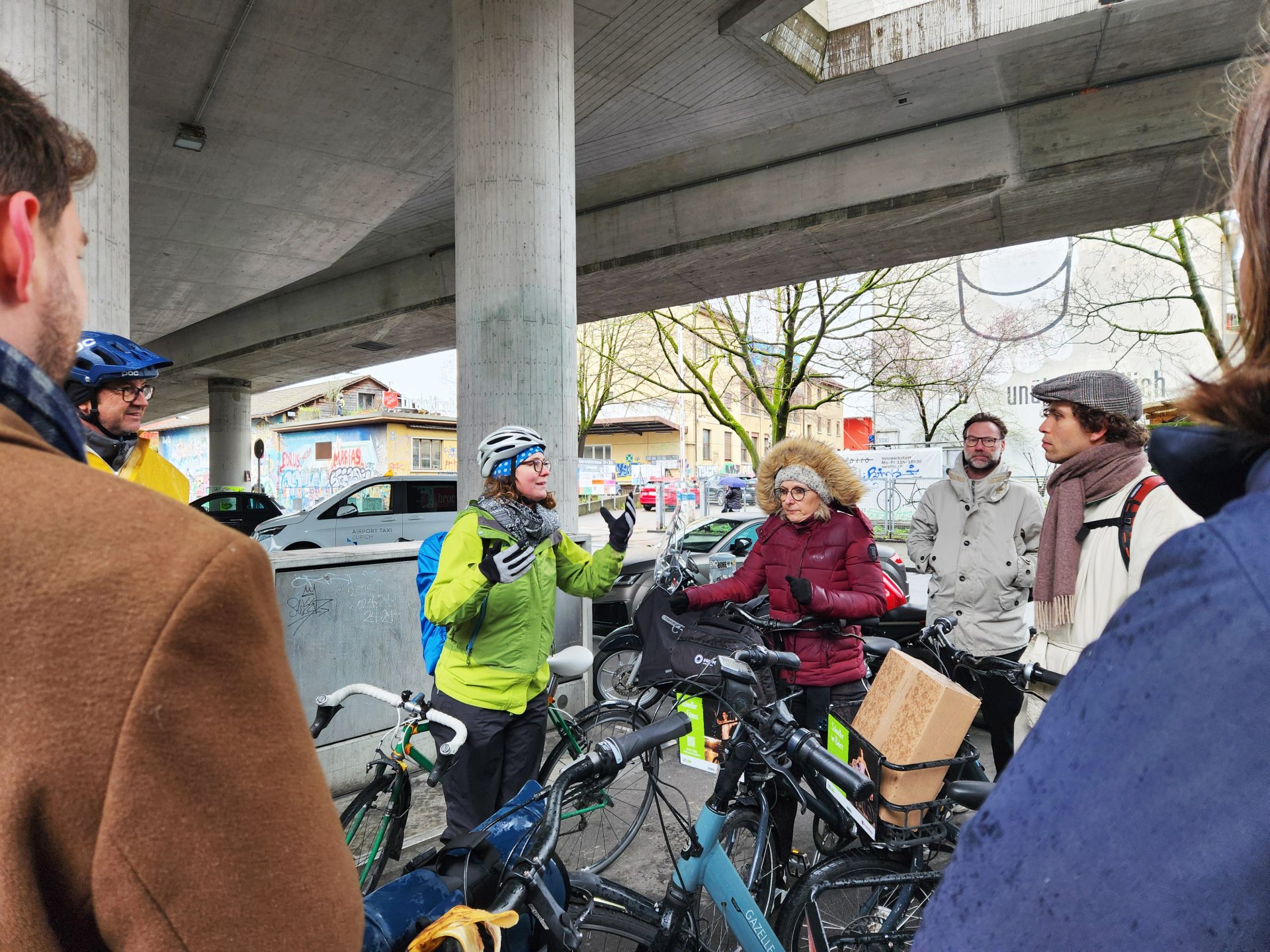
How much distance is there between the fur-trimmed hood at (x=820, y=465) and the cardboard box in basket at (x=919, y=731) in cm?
164

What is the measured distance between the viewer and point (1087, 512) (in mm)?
3098

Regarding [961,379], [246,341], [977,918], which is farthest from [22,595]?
[961,379]

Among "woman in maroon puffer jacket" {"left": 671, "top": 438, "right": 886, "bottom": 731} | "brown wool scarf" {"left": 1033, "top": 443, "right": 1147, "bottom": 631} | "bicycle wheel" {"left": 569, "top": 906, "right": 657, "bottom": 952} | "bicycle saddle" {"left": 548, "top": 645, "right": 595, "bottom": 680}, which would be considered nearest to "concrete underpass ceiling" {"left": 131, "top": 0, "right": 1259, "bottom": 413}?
"woman in maroon puffer jacket" {"left": 671, "top": 438, "right": 886, "bottom": 731}

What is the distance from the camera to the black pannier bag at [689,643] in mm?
3064

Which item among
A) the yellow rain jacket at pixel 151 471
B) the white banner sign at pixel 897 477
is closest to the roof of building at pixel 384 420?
the white banner sign at pixel 897 477

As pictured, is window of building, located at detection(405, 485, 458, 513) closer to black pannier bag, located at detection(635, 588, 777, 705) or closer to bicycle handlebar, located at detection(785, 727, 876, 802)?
black pannier bag, located at detection(635, 588, 777, 705)

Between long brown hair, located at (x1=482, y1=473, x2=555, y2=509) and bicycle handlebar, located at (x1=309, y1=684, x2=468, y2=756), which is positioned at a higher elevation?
long brown hair, located at (x1=482, y1=473, x2=555, y2=509)

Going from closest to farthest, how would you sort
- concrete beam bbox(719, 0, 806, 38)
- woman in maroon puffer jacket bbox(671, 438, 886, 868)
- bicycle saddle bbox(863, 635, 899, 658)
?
woman in maroon puffer jacket bbox(671, 438, 886, 868), bicycle saddle bbox(863, 635, 899, 658), concrete beam bbox(719, 0, 806, 38)

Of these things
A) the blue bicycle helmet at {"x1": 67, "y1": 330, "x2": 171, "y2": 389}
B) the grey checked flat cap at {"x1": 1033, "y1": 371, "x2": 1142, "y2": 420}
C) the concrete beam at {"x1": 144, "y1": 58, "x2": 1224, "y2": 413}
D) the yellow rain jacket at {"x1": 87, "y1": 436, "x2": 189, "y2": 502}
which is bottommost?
the yellow rain jacket at {"x1": 87, "y1": 436, "x2": 189, "y2": 502}

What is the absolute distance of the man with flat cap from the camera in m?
2.89

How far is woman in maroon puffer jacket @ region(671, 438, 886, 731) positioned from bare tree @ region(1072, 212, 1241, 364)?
4.71 m

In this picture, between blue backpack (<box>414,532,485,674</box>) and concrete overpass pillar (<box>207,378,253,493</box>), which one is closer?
blue backpack (<box>414,532,485,674</box>)

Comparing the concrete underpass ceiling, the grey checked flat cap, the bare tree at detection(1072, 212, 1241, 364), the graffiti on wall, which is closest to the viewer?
the grey checked flat cap

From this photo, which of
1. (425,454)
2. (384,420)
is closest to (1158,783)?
(384,420)
